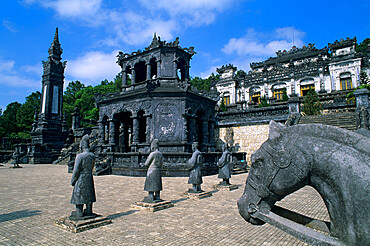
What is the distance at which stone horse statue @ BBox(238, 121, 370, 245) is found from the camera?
6.25 feet

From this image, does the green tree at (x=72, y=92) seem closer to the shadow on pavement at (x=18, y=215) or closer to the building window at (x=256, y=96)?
the building window at (x=256, y=96)

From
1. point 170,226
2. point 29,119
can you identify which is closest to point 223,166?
point 170,226

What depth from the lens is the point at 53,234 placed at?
5.19 m

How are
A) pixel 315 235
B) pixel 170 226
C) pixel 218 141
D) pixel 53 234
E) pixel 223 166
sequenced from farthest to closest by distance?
pixel 218 141
pixel 223 166
pixel 170 226
pixel 53 234
pixel 315 235

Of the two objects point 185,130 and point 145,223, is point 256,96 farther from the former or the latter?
point 145,223

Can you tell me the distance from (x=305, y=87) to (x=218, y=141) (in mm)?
22181

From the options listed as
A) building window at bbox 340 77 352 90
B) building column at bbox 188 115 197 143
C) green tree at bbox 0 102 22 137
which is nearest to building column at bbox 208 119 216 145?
building column at bbox 188 115 197 143

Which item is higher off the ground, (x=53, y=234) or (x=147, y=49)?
(x=147, y=49)

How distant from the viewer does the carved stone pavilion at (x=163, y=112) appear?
1720cm

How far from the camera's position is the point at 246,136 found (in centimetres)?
2280

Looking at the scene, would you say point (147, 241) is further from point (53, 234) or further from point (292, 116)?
point (292, 116)

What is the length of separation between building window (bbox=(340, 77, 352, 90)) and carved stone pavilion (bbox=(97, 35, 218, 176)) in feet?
77.4

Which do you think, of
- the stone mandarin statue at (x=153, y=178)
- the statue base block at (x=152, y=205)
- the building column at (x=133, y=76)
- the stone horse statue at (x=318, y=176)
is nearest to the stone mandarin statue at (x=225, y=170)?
the statue base block at (x=152, y=205)

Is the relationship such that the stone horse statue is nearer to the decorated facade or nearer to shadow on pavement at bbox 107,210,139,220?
shadow on pavement at bbox 107,210,139,220
